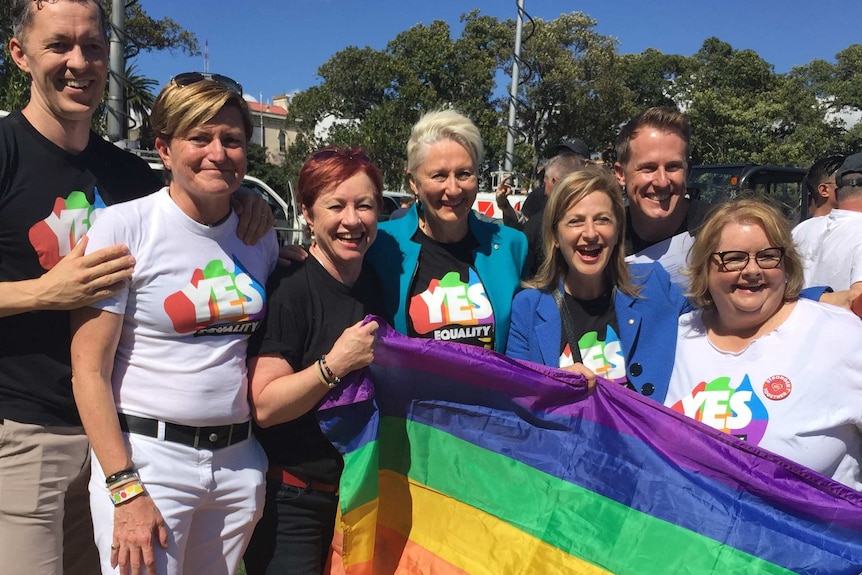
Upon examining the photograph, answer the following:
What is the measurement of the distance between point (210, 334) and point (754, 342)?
1.93 m

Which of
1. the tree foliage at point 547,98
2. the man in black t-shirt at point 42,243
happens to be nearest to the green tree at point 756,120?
the tree foliage at point 547,98

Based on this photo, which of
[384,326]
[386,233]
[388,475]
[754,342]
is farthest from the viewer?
[386,233]

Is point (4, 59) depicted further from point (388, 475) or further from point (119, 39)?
point (388, 475)

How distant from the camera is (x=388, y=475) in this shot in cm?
274

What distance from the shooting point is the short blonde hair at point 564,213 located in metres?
2.82

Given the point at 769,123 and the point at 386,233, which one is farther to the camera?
the point at 769,123

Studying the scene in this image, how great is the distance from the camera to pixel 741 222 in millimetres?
2453

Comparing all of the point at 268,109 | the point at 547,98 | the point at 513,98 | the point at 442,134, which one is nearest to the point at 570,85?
the point at 547,98

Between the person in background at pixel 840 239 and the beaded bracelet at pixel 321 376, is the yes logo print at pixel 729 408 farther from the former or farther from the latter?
the person in background at pixel 840 239

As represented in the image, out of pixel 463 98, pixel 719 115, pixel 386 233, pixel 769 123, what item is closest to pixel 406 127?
pixel 463 98

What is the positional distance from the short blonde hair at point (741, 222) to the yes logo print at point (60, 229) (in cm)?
231

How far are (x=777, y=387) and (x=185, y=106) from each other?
223 centimetres

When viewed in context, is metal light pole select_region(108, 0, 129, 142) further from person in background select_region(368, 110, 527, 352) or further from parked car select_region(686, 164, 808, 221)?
parked car select_region(686, 164, 808, 221)

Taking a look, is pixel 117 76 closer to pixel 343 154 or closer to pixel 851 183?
pixel 343 154
